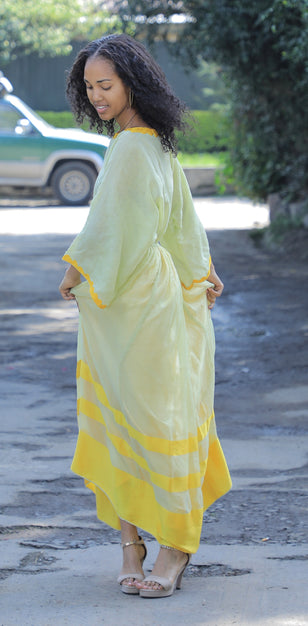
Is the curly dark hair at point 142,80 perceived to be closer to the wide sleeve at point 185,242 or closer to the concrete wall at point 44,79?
the wide sleeve at point 185,242

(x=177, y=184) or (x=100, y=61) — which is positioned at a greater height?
(x=100, y=61)

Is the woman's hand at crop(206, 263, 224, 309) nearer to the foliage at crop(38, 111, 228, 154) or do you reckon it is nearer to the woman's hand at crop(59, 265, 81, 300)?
the woman's hand at crop(59, 265, 81, 300)

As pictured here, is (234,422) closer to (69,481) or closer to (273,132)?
(69,481)

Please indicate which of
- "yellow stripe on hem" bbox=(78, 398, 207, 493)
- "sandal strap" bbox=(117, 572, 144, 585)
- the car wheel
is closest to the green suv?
the car wheel

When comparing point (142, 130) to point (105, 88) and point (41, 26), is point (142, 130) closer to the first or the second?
point (105, 88)

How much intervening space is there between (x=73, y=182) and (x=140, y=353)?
1254 centimetres

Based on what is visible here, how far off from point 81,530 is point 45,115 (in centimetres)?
1744

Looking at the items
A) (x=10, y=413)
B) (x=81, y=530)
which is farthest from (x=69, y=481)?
(x=10, y=413)

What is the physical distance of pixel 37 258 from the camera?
377 inches

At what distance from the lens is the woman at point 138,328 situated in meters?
2.55

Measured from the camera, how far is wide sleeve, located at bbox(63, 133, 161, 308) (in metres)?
2.53

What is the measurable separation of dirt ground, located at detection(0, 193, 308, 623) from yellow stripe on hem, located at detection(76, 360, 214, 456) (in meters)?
0.48

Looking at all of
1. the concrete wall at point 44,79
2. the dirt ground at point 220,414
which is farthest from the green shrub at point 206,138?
the dirt ground at point 220,414

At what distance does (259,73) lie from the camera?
929 centimetres
